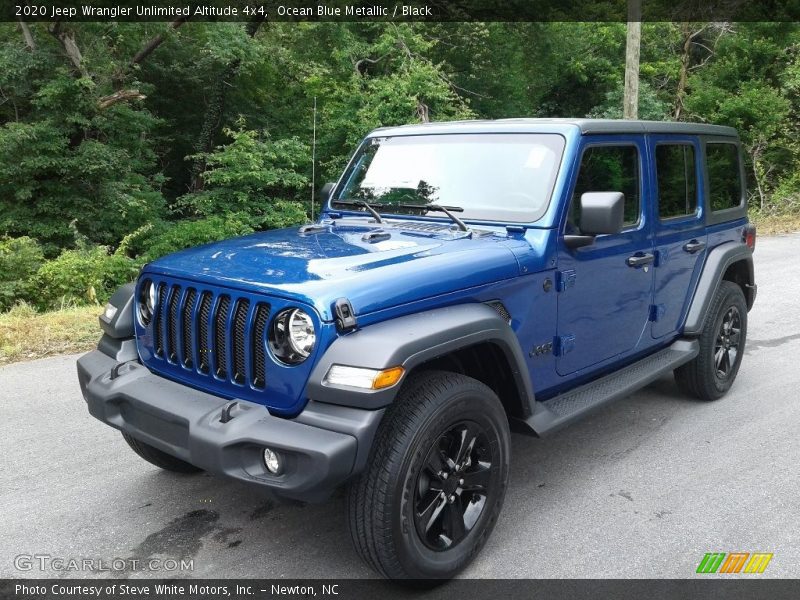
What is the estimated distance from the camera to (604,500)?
3.67 m

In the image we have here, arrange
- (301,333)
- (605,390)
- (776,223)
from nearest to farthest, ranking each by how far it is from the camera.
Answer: (301,333) < (605,390) < (776,223)

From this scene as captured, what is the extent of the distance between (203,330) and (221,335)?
0.46 ft

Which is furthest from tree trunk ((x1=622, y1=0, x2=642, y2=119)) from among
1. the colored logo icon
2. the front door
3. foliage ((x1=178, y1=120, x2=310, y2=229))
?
the colored logo icon

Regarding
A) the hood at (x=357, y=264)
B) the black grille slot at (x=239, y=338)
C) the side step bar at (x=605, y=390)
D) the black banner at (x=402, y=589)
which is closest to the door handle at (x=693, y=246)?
the side step bar at (x=605, y=390)

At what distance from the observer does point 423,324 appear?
2797 mm

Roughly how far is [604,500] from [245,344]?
2068 mm

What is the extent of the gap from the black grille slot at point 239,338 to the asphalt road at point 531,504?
2.92ft

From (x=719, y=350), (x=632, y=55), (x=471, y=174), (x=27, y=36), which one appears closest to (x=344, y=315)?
(x=471, y=174)

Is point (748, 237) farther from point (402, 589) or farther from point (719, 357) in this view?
point (402, 589)

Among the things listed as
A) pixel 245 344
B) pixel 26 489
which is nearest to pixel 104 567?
pixel 26 489

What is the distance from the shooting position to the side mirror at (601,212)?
336cm

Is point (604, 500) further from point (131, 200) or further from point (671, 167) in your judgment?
point (131, 200)

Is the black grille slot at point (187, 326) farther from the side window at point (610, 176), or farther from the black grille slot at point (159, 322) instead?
the side window at point (610, 176)

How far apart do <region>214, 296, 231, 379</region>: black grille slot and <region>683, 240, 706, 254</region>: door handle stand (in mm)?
3068
